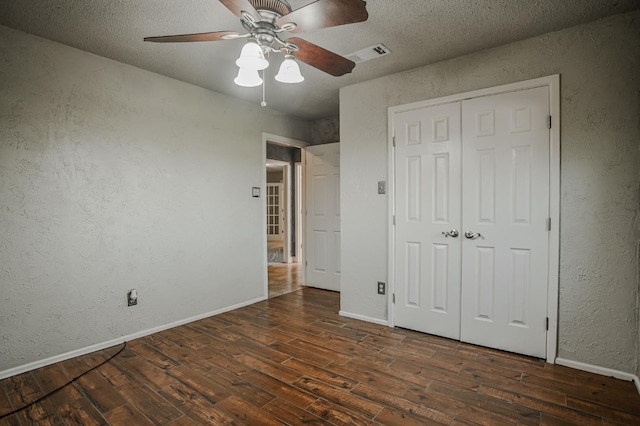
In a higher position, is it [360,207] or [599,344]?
[360,207]

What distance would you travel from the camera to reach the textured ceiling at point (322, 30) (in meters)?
2.09

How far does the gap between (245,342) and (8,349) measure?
1669 millimetres

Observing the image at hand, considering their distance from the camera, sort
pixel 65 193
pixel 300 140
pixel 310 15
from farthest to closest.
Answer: pixel 300 140 < pixel 65 193 < pixel 310 15

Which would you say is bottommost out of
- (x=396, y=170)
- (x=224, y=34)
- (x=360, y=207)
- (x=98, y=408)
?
(x=98, y=408)

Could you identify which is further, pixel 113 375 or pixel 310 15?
pixel 113 375

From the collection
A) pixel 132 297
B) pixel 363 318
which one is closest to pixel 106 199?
pixel 132 297

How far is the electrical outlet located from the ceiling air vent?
2.84 m

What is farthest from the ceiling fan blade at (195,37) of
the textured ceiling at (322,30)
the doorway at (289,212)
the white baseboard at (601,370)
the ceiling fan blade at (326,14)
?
the doorway at (289,212)

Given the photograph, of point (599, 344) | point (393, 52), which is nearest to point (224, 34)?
point (393, 52)

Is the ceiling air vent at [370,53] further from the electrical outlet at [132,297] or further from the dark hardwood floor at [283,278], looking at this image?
the dark hardwood floor at [283,278]

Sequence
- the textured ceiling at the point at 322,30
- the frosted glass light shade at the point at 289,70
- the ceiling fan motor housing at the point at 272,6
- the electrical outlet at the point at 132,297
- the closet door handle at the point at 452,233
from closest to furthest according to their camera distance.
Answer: the ceiling fan motor housing at the point at 272,6 → the frosted glass light shade at the point at 289,70 → the textured ceiling at the point at 322,30 → the closet door handle at the point at 452,233 → the electrical outlet at the point at 132,297

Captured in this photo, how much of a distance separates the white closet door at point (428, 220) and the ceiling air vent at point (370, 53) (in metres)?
0.61

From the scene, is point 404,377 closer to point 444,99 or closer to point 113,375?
point 113,375

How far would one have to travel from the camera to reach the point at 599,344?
2334mm
